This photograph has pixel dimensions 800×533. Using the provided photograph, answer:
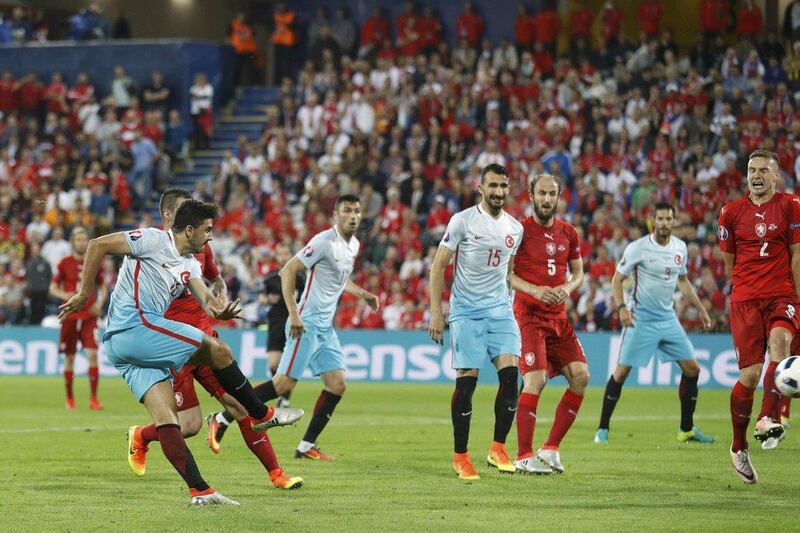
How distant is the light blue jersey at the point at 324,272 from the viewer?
12.9 m

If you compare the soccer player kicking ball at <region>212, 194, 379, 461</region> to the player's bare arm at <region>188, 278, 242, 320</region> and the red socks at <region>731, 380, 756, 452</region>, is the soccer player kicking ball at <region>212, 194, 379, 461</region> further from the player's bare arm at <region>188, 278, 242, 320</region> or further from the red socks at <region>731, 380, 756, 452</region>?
the red socks at <region>731, 380, 756, 452</region>

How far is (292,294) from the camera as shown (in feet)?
41.4

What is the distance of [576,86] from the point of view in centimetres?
2869

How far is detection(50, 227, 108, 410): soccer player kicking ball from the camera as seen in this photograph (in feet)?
61.0

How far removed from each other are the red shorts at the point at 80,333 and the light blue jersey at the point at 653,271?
7.44 meters

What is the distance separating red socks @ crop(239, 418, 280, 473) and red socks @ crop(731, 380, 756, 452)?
3.55 metres

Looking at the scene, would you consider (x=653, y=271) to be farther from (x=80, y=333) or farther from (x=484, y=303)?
(x=80, y=333)

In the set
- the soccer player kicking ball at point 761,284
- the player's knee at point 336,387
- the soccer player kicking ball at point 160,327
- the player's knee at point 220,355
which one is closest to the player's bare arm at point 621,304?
the player's knee at point 336,387

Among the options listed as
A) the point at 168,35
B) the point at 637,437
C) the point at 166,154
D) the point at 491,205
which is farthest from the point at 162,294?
the point at 168,35

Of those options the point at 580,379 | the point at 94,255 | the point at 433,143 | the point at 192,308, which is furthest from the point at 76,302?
the point at 433,143

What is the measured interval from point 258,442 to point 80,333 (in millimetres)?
9315

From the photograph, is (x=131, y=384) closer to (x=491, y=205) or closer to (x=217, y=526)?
(x=217, y=526)

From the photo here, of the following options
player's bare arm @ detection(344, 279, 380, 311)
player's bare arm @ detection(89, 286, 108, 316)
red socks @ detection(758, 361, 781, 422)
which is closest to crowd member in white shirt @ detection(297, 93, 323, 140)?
player's bare arm @ detection(89, 286, 108, 316)

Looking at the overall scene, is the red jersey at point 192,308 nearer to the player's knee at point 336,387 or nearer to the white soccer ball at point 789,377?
the player's knee at point 336,387
